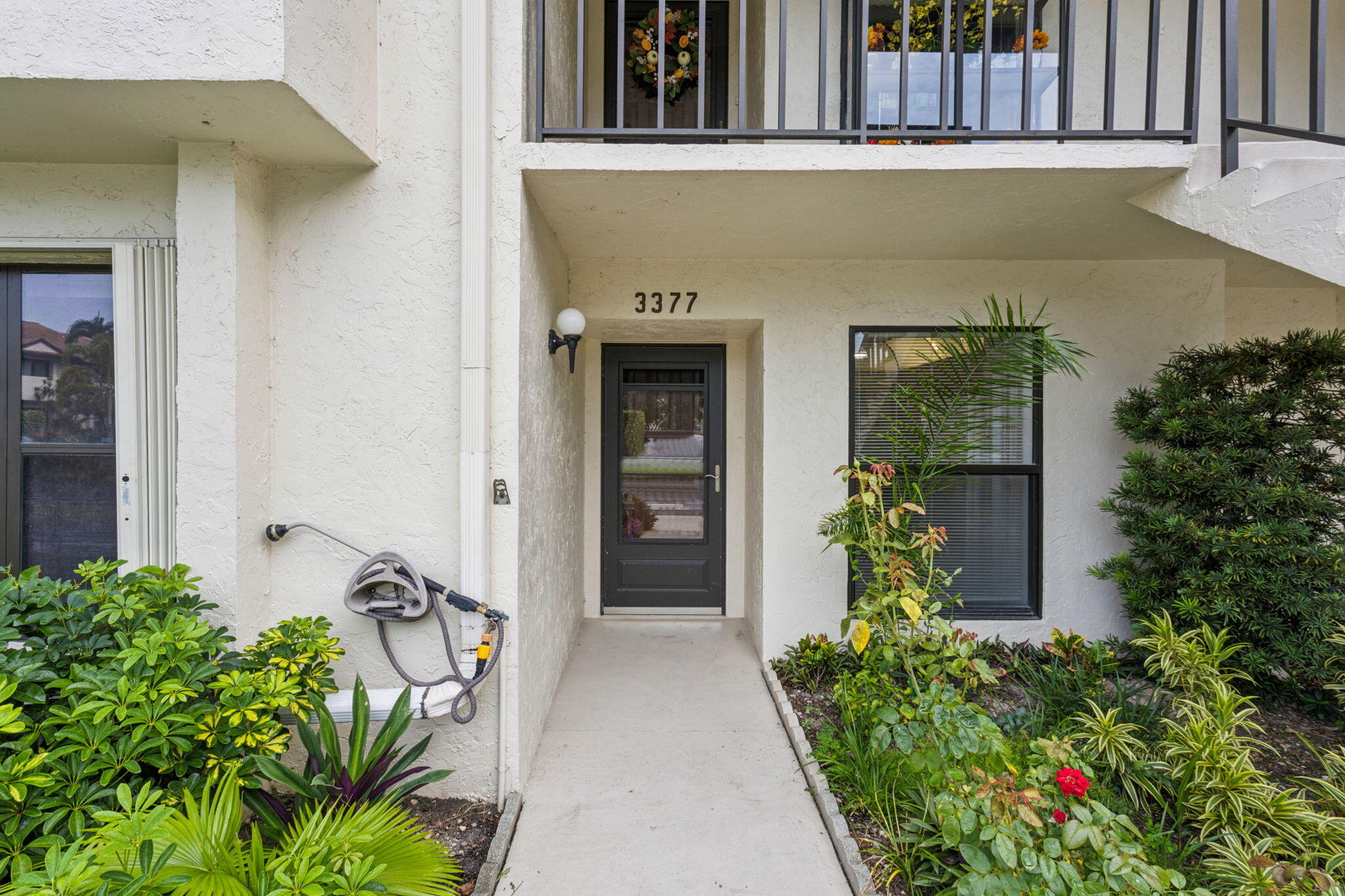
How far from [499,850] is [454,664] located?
0.65m

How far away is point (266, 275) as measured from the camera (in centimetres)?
214

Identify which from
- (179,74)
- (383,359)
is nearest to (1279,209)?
(383,359)

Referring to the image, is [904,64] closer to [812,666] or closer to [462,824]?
[812,666]

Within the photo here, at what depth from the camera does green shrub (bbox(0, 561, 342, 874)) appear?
1.36 metres

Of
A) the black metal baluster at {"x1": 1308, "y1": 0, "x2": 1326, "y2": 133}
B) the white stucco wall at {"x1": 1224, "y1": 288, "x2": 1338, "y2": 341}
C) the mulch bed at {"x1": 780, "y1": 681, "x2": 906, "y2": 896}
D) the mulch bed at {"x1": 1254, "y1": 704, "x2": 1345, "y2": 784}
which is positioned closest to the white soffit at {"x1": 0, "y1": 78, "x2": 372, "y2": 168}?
the mulch bed at {"x1": 780, "y1": 681, "x2": 906, "y2": 896}

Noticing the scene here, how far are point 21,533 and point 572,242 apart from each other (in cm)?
267

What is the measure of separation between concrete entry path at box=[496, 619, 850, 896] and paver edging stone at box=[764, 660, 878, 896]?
37 mm

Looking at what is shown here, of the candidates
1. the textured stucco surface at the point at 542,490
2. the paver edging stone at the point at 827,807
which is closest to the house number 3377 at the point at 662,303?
the textured stucco surface at the point at 542,490

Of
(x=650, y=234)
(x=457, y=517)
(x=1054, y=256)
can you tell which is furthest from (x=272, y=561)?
(x=1054, y=256)

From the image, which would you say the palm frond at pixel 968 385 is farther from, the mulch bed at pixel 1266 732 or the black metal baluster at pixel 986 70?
the mulch bed at pixel 1266 732

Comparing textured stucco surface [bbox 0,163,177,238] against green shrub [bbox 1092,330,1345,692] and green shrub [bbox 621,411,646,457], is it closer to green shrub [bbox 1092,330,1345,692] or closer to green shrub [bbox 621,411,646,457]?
green shrub [bbox 621,411,646,457]

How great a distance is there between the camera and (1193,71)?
2260 mm

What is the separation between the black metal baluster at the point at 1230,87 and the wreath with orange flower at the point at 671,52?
2.91m

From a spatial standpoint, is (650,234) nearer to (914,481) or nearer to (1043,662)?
(914,481)
